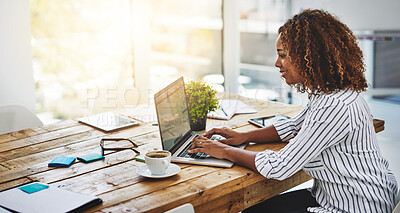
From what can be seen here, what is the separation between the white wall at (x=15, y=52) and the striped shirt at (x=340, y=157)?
7.37ft

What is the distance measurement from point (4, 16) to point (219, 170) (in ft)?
7.31

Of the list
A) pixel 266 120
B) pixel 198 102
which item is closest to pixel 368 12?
pixel 266 120

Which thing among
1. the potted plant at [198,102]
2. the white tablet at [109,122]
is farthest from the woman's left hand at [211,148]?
the white tablet at [109,122]

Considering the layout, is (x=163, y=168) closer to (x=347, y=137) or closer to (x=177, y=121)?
(x=177, y=121)

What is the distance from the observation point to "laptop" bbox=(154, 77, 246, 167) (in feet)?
5.02

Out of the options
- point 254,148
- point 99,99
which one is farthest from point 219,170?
point 99,99

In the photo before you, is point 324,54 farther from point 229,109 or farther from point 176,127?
point 229,109

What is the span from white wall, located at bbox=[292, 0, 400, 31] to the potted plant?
111 inches

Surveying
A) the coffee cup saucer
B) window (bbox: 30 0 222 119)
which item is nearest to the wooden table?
the coffee cup saucer

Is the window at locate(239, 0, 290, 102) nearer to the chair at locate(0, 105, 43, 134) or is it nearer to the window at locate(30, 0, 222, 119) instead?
the window at locate(30, 0, 222, 119)

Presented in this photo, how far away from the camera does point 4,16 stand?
2943mm

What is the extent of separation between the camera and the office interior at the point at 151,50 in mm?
3057

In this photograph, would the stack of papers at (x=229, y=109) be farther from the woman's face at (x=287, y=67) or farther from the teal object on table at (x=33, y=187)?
the teal object on table at (x=33, y=187)

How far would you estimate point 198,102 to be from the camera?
1.98 m
